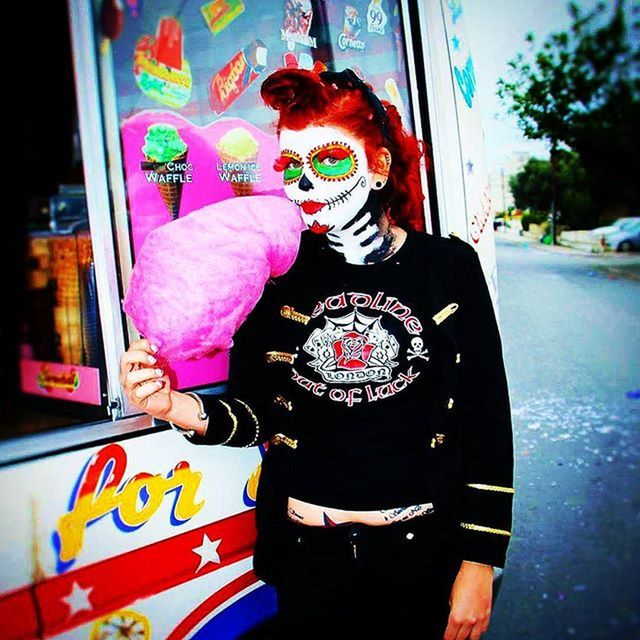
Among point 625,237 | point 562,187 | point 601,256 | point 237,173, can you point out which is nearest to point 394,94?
point 237,173

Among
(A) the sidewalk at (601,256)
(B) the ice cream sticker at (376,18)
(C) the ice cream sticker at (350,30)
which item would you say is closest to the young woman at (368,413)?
(C) the ice cream sticker at (350,30)

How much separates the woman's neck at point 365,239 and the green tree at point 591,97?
1.77 meters

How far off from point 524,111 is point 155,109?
6.62 feet

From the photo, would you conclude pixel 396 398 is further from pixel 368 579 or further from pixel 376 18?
pixel 376 18

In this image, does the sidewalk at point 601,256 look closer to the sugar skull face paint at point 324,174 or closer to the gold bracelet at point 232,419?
the sugar skull face paint at point 324,174

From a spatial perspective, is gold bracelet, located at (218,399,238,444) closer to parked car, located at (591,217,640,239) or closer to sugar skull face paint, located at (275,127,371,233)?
sugar skull face paint, located at (275,127,371,233)

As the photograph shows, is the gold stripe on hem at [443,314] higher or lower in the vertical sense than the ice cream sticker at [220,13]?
lower

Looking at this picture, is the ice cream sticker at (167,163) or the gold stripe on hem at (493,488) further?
the ice cream sticker at (167,163)

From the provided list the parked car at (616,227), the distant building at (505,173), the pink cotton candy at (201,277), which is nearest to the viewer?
the pink cotton candy at (201,277)

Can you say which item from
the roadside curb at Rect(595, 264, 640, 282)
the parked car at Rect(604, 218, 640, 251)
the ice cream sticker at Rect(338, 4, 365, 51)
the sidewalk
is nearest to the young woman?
the ice cream sticker at Rect(338, 4, 365, 51)

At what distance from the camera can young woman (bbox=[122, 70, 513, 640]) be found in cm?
130

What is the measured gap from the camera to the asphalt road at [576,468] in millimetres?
2516

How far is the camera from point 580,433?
11.6 ft

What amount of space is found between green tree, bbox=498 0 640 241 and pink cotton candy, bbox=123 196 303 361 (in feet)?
6.78
